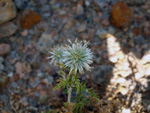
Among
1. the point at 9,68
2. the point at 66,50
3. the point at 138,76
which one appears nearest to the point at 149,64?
the point at 138,76

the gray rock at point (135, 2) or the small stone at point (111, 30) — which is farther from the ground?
the gray rock at point (135, 2)

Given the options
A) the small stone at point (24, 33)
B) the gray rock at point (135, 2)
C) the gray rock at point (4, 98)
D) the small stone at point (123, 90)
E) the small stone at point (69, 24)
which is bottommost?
the gray rock at point (4, 98)

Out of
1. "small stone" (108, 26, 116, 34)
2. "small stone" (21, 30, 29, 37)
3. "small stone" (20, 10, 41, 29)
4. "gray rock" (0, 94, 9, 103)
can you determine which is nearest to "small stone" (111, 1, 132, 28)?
"small stone" (108, 26, 116, 34)

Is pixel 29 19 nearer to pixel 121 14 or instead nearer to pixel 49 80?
pixel 49 80

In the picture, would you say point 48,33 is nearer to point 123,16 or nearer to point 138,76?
point 123,16

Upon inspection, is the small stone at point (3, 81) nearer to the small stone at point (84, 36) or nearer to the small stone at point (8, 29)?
the small stone at point (8, 29)

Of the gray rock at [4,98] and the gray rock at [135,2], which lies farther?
the gray rock at [135,2]

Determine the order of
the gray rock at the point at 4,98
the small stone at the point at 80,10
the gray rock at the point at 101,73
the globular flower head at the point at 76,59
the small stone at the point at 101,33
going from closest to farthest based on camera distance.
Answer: the globular flower head at the point at 76,59
the gray rock at the point at 4,98
the gray rock at the point at 101,73
the small stone at the point at 101,33
the small stone at the point at 80,10

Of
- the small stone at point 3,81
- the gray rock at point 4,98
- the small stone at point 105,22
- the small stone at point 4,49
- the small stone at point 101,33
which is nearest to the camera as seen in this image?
the gray rock at point 4,98

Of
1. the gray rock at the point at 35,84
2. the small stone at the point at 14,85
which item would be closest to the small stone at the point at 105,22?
the gray rock at the point at 35,84
